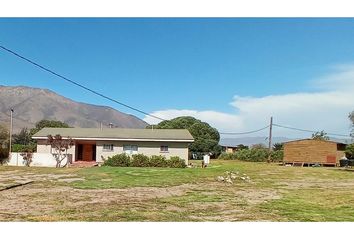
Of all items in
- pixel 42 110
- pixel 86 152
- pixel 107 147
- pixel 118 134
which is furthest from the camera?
pixel 42 110

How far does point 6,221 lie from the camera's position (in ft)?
28.7

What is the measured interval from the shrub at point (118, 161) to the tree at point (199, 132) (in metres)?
32.2

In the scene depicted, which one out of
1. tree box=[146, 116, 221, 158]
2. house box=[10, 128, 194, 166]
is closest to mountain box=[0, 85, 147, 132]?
tree box=[146, 116, 221, 158]

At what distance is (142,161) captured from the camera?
3300 centimetres

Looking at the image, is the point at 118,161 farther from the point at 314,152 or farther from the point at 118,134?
the point at 314,152

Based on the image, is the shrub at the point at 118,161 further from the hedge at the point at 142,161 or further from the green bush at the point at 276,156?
the green bush at the point at 276,156

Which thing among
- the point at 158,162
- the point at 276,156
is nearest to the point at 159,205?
the point at 158,162

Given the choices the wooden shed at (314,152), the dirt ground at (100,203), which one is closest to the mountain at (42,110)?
the wooden shed at (314,152)

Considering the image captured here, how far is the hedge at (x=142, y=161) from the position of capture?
3291cm

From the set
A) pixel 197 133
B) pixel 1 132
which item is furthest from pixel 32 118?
pixel 1 132

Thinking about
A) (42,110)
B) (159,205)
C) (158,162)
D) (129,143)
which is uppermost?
(42,110)

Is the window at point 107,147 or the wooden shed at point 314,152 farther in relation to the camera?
the wooden shed at point 314,152

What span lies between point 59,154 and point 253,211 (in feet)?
83.3

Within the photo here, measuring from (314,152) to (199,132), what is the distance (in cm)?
2443
